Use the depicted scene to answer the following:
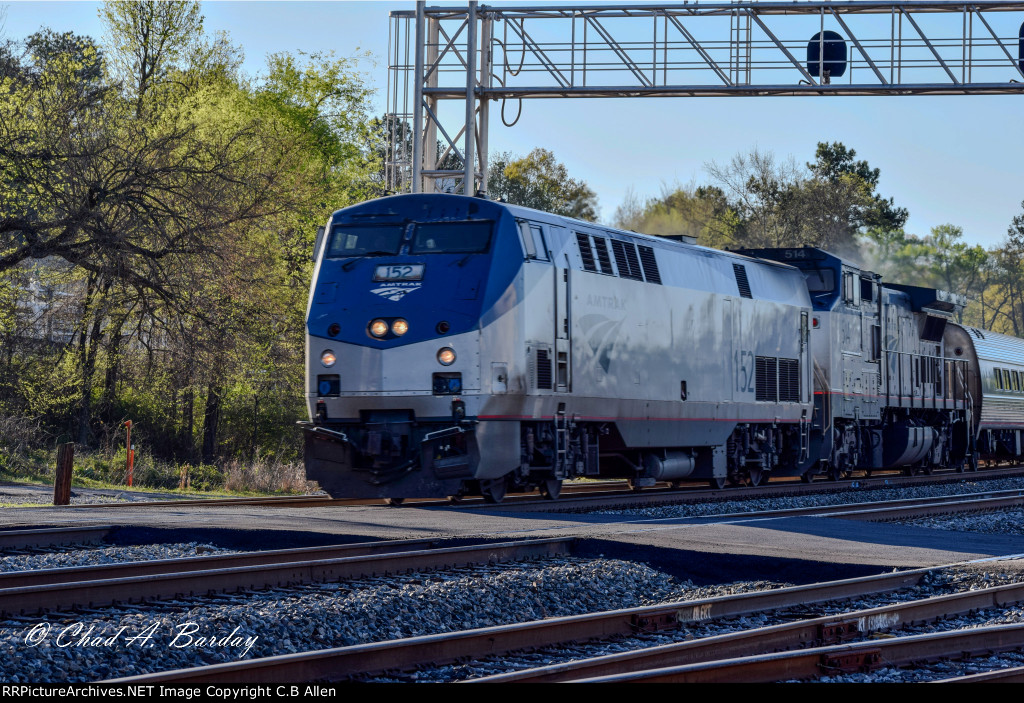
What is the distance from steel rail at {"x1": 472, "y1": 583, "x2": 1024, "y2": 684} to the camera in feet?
19.7

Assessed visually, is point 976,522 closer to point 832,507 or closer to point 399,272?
point 832,507

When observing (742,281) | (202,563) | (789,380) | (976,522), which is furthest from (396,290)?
(789,380)

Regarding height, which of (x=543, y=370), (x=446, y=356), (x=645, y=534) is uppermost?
(x=446, y=356)

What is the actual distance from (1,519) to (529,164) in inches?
2637

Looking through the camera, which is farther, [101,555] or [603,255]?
[603,255]

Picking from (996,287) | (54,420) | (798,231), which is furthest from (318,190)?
(996,287)

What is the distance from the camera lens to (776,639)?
728cm

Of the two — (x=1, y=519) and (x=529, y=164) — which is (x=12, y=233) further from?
(x=529, y=164)

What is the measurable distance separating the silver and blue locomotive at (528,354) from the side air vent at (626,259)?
0.10ft

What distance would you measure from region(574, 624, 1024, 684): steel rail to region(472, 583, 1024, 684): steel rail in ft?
0.65

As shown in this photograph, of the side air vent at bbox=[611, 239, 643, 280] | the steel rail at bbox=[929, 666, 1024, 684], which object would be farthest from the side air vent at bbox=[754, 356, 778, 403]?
the steel rail at bbox=[929, 666, 1024, 684]

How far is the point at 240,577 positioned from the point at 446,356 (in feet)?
19.7

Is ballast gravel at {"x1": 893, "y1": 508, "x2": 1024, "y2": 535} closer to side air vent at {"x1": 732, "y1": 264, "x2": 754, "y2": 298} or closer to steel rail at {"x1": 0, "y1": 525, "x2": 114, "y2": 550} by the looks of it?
side air vent at {"x1": 732, "y1": 264, "x2": 754, "y2": 298}

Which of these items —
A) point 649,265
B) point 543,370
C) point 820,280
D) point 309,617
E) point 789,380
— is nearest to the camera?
point 309,617
